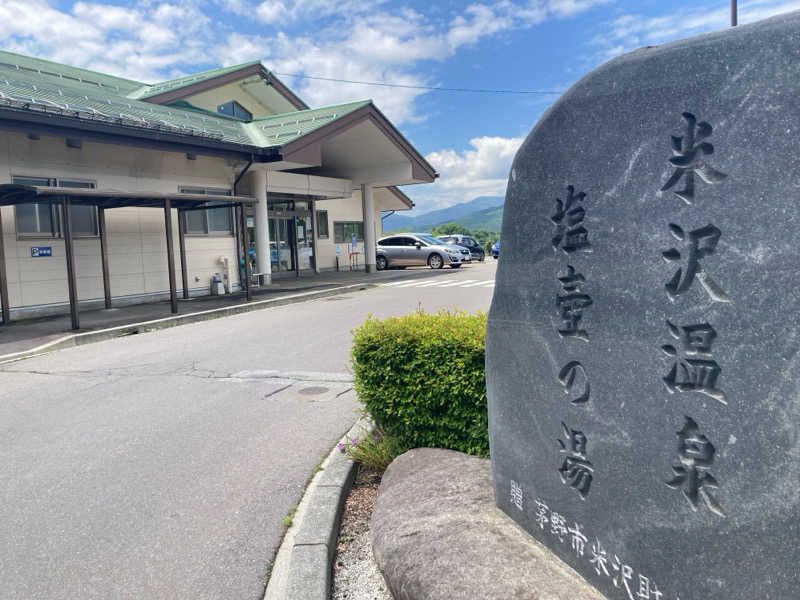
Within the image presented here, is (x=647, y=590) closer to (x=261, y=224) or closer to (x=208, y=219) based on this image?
(x=208, y=219)

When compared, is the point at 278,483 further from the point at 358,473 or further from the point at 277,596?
the point at 277,596

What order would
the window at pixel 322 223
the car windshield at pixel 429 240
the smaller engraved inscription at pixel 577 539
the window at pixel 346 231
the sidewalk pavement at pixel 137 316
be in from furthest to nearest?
1. the car windshield at pixel 429 240
2. the window at pixel 346 231
3. the window at pixel 322 223
4. the sidewalk pavement at pixel 137 316
5. the smaller engraved inscription at pixel 577 539

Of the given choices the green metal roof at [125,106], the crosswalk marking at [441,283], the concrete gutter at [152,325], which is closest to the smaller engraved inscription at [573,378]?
the concrete gutter at [152,325]

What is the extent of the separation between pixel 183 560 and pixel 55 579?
24.6 inches

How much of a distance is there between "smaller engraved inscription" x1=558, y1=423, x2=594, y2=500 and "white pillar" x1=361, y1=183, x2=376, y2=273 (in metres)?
23.3

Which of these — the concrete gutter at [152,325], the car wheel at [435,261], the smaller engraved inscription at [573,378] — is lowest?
the concrete gutter at [152,325]

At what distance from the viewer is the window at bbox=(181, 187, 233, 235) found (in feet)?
58.2

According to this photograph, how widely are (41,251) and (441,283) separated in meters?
11.4

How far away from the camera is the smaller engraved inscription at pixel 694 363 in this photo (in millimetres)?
2031

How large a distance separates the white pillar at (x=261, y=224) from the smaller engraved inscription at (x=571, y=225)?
17866 millimetres

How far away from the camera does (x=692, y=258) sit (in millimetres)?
2094

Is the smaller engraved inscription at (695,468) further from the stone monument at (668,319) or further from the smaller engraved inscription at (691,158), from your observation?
the smaller engraved inscription at (691,158)

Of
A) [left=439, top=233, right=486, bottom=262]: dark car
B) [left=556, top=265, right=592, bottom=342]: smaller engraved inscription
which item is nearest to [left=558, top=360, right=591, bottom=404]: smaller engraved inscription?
[left=556, top=265, right=592, bottom=342]: smaller engraved inscription

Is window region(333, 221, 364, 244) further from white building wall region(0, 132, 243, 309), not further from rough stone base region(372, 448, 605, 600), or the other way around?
rough stone base region(372, 448, 605, 600)
